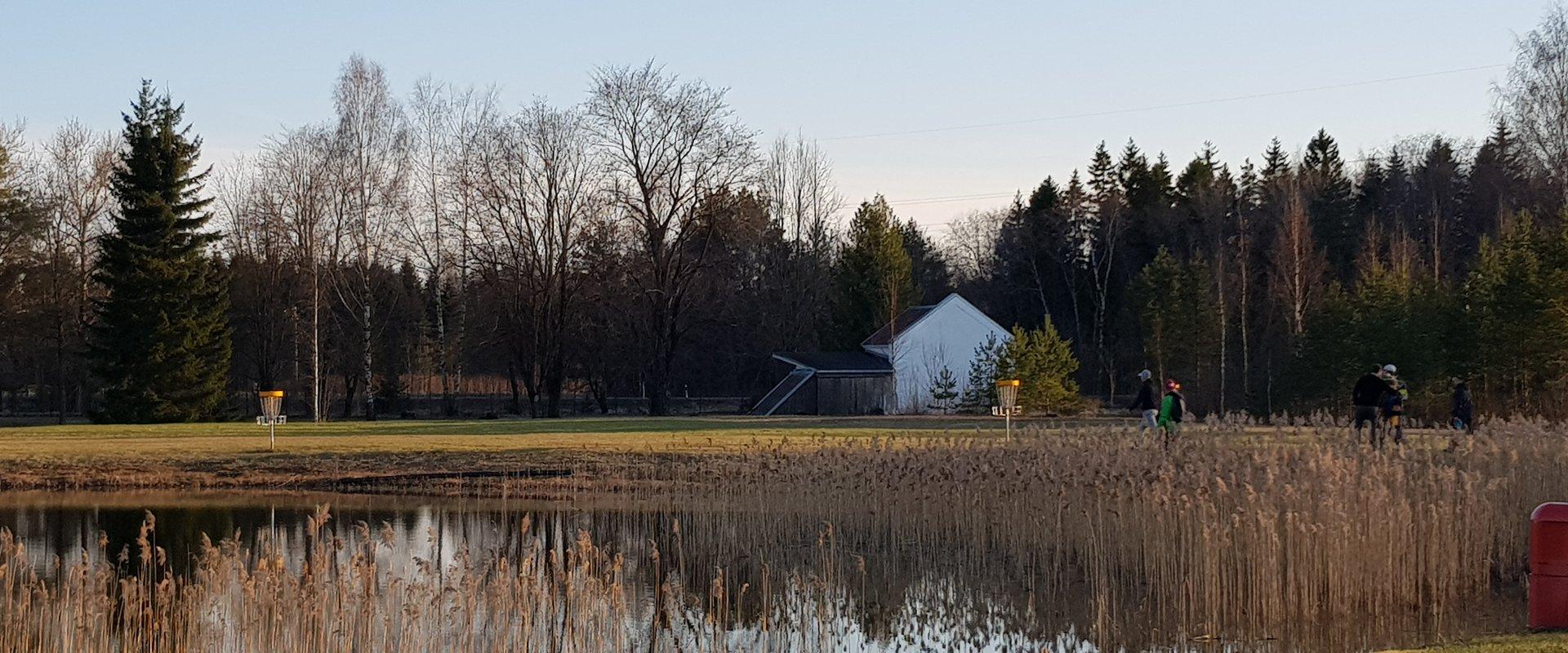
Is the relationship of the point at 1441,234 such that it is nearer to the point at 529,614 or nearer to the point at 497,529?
the point at 497,529

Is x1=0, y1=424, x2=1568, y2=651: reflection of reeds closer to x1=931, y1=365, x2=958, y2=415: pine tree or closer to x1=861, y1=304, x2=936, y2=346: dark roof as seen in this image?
x1=931, y1=365, x2=958, y2=415: pine tree

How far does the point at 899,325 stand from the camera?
2405 inches

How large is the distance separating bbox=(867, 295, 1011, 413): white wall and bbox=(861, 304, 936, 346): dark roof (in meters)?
0.48

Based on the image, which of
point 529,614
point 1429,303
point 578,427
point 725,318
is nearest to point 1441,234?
point 1429,303

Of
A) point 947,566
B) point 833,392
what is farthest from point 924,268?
point 947,566

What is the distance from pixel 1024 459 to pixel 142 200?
4189 centimetres

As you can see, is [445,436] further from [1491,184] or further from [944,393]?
[1491,184]

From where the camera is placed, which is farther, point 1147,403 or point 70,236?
point 70,236

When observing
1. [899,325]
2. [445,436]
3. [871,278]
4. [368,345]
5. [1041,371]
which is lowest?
[445,436]

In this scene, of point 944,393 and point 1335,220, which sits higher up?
point 1335,220

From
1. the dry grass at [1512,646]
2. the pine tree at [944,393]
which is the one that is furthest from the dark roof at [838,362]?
the dry grass at [1512,646]

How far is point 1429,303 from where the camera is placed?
44844 mm

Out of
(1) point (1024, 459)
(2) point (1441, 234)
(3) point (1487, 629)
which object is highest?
(2) point (1441, 234)

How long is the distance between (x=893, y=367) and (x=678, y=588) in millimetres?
45567
